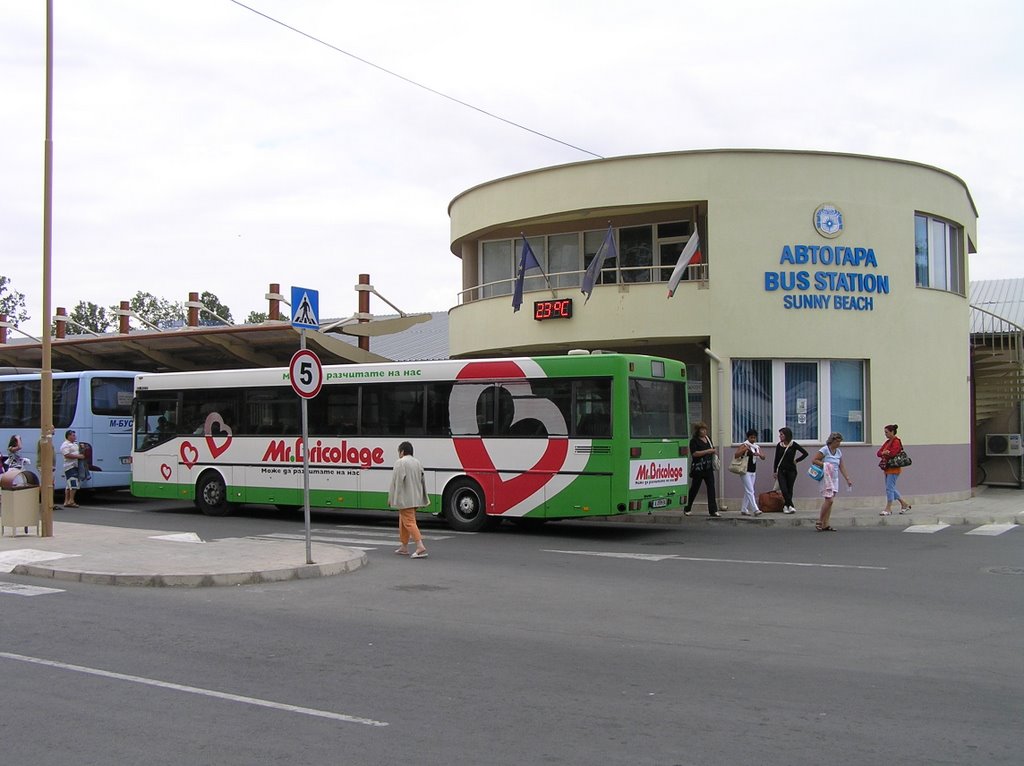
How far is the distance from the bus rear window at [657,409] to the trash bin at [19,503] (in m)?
9.88

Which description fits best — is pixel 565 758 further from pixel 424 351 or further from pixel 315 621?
pixel 424 351

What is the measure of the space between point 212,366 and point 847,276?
22764mm

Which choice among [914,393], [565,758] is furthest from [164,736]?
[914,393]

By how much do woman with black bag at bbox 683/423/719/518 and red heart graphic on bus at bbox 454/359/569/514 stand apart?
3879 mm

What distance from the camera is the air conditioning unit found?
27547 millimetres

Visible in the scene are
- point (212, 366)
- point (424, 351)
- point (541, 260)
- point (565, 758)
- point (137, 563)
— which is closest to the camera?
point (565, 758)

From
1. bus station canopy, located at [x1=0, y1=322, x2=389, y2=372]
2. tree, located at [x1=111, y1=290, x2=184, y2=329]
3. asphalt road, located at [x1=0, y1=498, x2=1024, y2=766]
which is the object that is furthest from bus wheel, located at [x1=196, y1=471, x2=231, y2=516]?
tree, located at [x1=111, y1=290, x2=184, y2=329]

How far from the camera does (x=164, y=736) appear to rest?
19.3 feet

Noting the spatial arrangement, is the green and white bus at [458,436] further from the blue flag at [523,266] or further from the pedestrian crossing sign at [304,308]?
the pedestrian crossing sign at [304,308]

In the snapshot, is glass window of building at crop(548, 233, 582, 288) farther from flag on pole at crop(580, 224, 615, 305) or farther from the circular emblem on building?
the circular emblem on building

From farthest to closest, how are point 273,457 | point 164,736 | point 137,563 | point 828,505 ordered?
point 273,457 → point 828,505 → point 137,563 → point 164,736

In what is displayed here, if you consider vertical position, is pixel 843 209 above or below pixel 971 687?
above

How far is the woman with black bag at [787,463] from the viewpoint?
1939cm

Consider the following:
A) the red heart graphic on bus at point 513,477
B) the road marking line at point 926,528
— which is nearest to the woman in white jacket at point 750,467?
the road marking line at point 926,528
